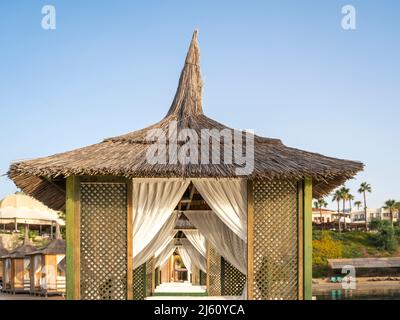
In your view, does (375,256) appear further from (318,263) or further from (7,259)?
(7,259)

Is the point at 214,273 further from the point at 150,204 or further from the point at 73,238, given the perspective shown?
the point at 73,238

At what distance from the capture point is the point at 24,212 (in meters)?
31.0

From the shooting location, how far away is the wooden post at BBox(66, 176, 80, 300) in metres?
6.79

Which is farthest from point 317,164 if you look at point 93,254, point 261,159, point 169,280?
point 169,280

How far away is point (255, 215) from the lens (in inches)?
275

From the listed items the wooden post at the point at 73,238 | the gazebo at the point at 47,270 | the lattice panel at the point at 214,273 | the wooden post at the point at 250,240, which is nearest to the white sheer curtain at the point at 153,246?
the wooden post at the point at 73,238

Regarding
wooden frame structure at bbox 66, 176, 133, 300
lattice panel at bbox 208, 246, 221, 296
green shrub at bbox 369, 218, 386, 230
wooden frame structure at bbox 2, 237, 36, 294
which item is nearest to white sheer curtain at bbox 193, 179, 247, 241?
wooden frame structure at bbox 66, 176, 133, 300

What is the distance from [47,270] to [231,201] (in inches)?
379

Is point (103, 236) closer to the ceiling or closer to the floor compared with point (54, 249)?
closer to the ceiling

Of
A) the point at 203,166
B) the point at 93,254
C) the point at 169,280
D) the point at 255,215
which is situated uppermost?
the point at 203,166

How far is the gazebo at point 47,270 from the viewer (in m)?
15.1

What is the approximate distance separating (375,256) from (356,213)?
24959 millimetres

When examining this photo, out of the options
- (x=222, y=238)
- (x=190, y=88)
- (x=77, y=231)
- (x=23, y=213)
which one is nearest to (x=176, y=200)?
(x=77, y=231)

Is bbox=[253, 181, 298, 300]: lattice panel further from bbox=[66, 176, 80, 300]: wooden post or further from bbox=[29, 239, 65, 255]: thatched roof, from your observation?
bbox=[29, 239, 65, 255]: thatched roof
